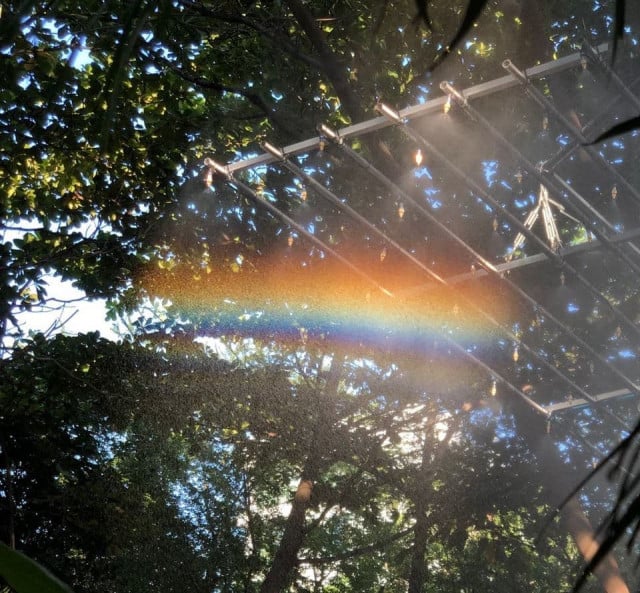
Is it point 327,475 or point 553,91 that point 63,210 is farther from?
point 327,475

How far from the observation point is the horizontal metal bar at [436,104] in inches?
88.2

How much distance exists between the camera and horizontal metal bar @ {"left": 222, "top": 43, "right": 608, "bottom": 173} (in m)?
2.24

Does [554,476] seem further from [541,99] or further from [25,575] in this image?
[25,575]

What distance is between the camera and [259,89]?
11.6 feet

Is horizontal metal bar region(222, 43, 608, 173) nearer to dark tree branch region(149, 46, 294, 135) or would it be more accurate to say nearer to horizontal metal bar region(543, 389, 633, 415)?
dark tree branch region(149, 46, 294, 135)

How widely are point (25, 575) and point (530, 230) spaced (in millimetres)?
2702

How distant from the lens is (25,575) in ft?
0.51

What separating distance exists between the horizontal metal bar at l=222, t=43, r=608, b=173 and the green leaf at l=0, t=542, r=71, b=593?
2.33 meters

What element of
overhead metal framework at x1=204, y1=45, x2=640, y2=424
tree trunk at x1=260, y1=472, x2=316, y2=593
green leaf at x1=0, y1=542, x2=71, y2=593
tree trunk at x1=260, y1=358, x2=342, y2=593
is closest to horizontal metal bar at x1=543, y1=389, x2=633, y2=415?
overhead metal framework at x1=204, y1=45, x2=640, y2=424

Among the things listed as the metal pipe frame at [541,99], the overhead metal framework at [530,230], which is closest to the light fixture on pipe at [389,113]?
the overhead metal framework at [530,230]

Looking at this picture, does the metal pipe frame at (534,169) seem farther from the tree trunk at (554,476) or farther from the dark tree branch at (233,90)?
the tree trunk at (554,476)

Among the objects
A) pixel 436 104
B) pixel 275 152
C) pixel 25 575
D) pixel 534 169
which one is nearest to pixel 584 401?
pixel 534 169

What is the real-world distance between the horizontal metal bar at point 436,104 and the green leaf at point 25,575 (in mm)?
2329

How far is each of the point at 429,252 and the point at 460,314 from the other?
0.38m
